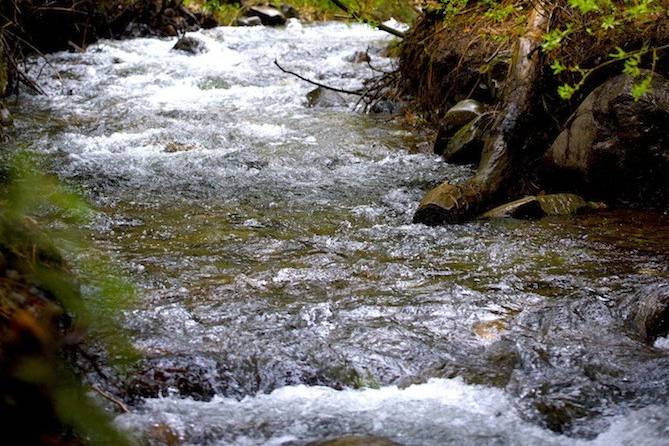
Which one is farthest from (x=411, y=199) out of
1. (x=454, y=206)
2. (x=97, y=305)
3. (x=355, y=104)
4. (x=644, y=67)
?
(x=355, y=104)

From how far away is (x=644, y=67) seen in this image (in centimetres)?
567

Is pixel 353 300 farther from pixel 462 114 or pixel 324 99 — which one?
pixel 324 99

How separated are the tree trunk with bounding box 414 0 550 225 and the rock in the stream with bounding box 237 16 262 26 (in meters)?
13.2

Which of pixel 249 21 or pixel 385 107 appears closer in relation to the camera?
pixel 385 107

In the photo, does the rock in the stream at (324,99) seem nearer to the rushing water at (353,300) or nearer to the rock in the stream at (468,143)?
the rushing water at (353,300)

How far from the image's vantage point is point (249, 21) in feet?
61.0

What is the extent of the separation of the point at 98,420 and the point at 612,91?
17.1 feet

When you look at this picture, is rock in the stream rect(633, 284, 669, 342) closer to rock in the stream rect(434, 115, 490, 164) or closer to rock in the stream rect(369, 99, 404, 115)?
rock in the stream rect(434, 115, 490, 164)

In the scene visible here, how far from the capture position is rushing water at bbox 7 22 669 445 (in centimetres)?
292

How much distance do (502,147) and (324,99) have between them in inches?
182

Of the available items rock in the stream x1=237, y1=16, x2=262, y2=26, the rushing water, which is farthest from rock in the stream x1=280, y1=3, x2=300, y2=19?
the rushing water

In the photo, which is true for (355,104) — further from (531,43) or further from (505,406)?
(505,406)

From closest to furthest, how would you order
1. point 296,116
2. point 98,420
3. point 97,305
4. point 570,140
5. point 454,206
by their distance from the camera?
1. point 98,420
2. point 97,305
3. point 454,206
4. point 570,140
5. point 296,116

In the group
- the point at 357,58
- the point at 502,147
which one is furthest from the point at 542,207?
the point at 357,58
